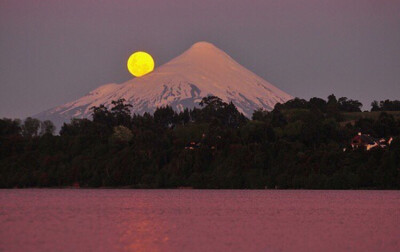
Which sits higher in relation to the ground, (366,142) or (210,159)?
(366,142)
